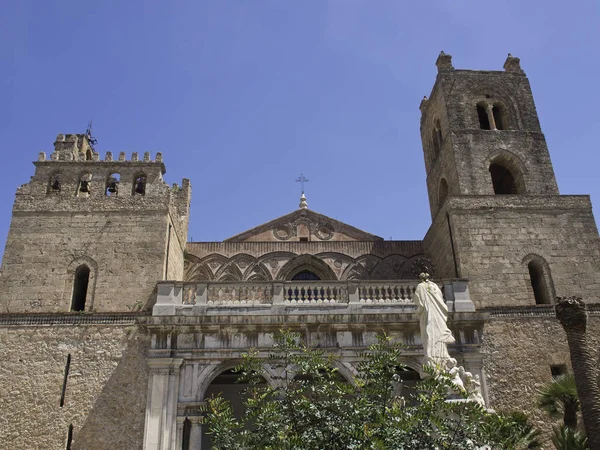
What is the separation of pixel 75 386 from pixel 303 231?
10674 millimetres

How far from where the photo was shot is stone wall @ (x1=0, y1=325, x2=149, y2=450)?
1503cm

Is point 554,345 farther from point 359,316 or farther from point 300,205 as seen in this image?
point 300,205

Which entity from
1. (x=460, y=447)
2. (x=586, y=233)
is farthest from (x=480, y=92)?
(x=460, y=447)

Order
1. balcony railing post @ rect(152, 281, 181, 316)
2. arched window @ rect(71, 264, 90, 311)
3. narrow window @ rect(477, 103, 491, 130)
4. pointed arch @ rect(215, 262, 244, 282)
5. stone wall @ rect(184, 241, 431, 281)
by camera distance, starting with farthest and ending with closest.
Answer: narrow window @ rect(477, 103, 491, 130), stone wall @ rect(184, 241, 431, 281), pointed arch @ rect(215, 262, 244, 282), arched window @ rect(71, 264, 90, 311), balcony railing post @ rect(152, 281, 181, 316)

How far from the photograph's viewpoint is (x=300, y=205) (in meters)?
26.1

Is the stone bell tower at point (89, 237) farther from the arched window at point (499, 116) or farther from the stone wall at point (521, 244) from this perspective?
the arched window at point (499, 116)

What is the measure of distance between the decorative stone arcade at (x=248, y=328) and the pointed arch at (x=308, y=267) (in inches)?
212

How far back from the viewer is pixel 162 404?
15016 mm

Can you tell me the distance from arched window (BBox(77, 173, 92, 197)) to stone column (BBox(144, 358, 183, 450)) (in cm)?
666

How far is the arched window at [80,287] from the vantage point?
1743 cm

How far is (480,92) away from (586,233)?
263 inches

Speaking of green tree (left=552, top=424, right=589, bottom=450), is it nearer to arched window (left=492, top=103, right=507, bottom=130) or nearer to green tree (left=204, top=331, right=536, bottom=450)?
green tree (left=204, top=331, right=536, bottom=450)

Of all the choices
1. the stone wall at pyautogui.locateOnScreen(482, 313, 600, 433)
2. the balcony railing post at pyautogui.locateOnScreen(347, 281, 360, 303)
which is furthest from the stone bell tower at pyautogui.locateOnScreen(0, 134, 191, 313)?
the stone wall at pyautogui.locateOnScreen(482, 313, 600, 433)

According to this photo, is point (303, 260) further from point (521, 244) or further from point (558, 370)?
point (558, 370)
